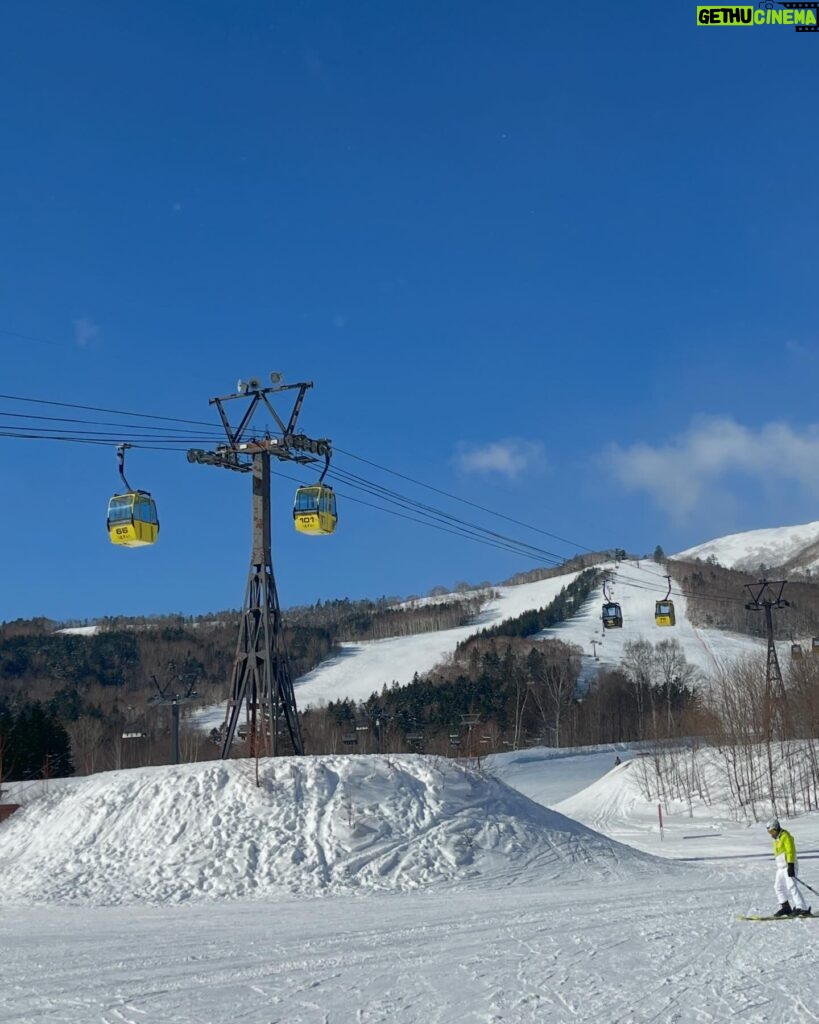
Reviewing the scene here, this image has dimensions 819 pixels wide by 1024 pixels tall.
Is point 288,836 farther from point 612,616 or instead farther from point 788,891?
point 612,616

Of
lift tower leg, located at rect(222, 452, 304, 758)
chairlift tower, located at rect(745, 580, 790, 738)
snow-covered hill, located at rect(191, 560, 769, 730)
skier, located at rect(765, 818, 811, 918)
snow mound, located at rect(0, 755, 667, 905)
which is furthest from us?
snow-covered hill, located at rect(191, 560, 769, 730)

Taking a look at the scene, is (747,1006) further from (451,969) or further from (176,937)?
(176,937)

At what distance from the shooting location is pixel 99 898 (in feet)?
72.7

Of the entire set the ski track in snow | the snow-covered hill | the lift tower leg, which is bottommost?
the ski track in snow

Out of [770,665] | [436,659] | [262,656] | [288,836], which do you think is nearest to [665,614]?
[770,665]

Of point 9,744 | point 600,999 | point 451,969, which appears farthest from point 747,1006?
point 9,744

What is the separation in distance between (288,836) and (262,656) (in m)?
5.93

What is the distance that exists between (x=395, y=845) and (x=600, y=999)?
1401 cm

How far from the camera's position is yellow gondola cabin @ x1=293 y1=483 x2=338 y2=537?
28.0 metres

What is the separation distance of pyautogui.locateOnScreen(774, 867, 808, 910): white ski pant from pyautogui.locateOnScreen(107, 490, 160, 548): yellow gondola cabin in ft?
56.4

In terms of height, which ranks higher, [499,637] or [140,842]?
[499,637]

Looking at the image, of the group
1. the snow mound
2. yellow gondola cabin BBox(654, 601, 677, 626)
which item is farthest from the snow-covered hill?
the snow mound

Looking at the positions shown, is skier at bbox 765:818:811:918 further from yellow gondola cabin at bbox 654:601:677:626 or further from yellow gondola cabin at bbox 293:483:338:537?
yellow gondola cabin at bbox 654:601:677:626

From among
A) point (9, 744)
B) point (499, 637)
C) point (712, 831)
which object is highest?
point (499, 637)
